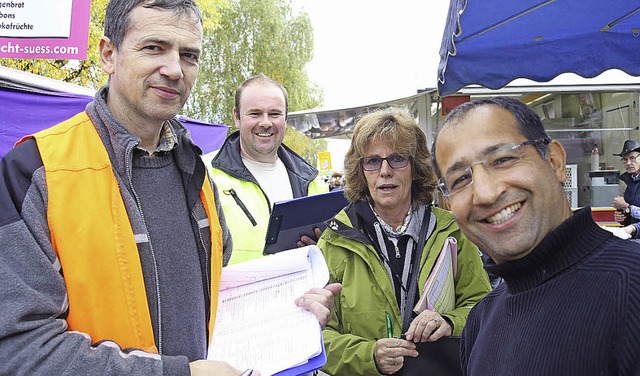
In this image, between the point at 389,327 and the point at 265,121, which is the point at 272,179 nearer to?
the point at 265,121

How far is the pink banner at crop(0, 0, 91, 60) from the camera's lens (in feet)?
14.2

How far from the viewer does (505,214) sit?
1488 millimetres

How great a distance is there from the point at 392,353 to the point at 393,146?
3.59ft

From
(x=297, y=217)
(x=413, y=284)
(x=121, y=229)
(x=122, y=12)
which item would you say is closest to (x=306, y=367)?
(x=121, y=229)

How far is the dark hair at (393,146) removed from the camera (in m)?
2.78

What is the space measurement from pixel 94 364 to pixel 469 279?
188 cm

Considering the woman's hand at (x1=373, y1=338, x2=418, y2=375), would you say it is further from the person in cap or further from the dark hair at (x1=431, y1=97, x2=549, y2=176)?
the person in cap

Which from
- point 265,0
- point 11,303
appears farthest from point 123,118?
point 265,0

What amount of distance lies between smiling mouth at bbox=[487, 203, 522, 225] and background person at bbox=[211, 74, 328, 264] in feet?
6.17

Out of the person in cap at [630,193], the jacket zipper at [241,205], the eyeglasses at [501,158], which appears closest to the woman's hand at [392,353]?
the eyeglasses at [501,158]

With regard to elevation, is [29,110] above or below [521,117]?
above

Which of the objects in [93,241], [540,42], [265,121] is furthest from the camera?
[540,42]

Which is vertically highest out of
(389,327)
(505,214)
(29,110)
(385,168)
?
(29,110)

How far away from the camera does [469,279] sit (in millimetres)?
2586
